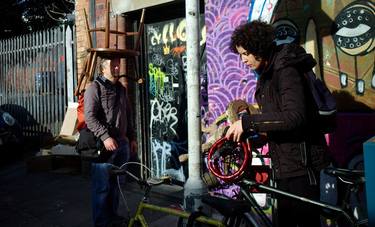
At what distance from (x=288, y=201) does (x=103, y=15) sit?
547cm

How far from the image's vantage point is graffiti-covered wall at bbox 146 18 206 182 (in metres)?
6.98

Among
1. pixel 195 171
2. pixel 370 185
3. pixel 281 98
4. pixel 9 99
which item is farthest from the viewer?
pixel 9 99

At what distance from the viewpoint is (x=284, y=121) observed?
275 cm

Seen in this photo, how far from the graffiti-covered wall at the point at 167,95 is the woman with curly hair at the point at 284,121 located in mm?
3873

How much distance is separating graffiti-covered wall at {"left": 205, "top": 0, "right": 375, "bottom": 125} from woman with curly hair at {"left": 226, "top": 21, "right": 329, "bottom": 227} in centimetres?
208

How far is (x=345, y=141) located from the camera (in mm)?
4930

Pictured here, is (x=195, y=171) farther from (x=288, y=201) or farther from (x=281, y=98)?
(x=281, y=98)

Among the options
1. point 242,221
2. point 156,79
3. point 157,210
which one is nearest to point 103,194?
point 157,210

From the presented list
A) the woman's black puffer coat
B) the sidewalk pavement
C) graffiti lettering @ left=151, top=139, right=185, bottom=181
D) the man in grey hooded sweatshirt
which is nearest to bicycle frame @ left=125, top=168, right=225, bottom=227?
the woman's black puffer coat

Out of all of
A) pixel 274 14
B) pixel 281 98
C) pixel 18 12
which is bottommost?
pixel 281 98

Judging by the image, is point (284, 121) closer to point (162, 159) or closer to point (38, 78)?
point (162, 159)

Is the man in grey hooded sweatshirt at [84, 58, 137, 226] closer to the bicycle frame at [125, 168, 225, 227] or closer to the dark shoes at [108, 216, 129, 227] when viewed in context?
the dark shoes at [108, 216, 129, 227]

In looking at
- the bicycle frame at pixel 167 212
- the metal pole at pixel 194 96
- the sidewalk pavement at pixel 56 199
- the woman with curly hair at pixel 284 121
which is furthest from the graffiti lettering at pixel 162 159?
the woman with curly hair at pixel 284 121

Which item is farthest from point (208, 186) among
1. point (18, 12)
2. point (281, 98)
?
point (18, 12)
